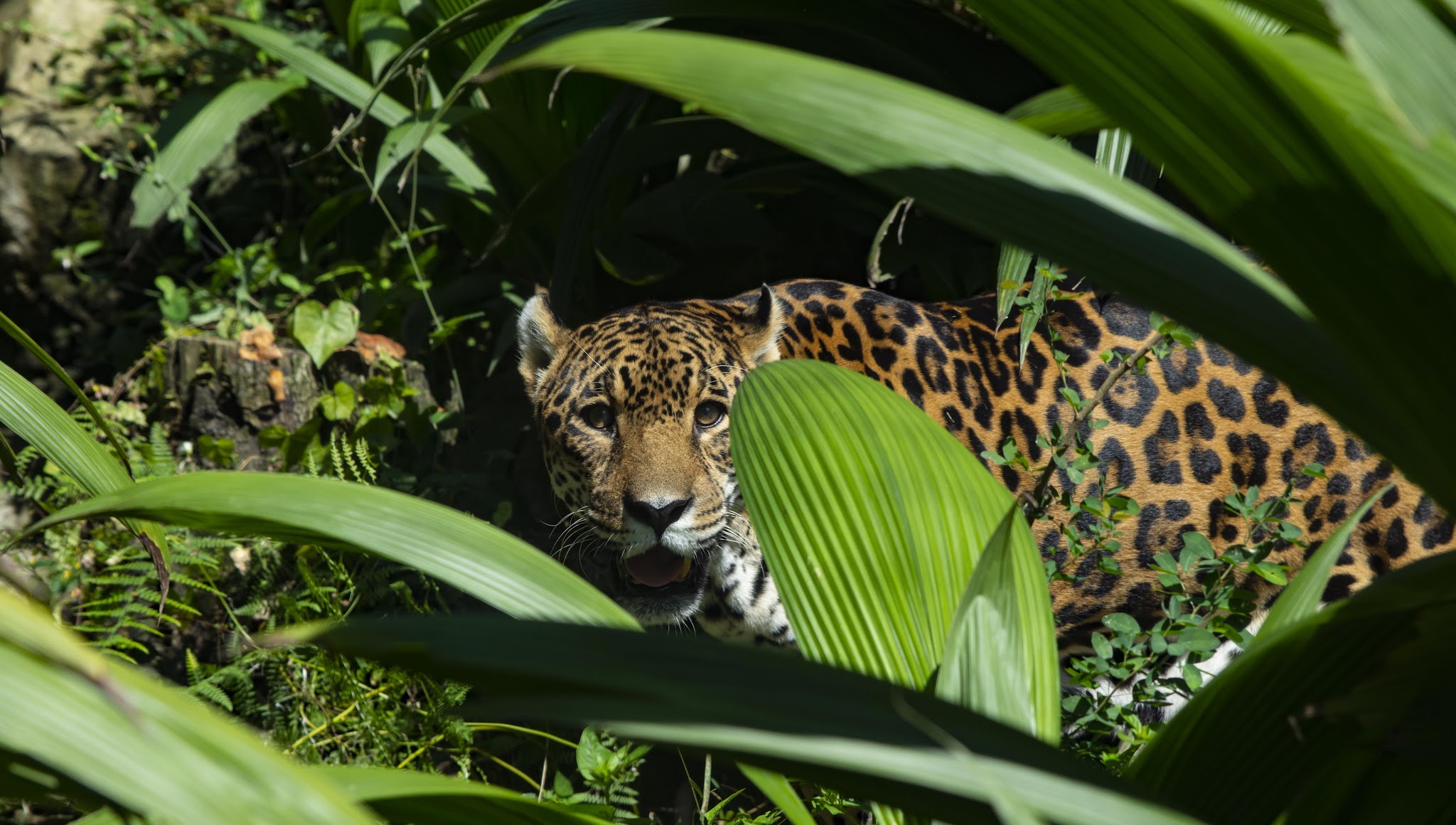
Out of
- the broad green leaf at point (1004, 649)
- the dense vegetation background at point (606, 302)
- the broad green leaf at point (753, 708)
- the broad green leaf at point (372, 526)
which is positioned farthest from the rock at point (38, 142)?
the broad green leaf at point (753, 708)

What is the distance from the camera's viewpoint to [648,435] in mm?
2916

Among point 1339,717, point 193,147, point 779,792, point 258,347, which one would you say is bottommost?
point 779,792

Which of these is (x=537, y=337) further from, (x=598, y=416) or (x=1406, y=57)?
(x=1406, y=57)

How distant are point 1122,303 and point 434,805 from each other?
2.46 m

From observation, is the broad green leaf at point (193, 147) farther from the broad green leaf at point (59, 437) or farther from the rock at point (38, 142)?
the broad green leaf at point (59, 437)

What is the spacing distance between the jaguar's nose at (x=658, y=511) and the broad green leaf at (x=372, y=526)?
5.28 feet

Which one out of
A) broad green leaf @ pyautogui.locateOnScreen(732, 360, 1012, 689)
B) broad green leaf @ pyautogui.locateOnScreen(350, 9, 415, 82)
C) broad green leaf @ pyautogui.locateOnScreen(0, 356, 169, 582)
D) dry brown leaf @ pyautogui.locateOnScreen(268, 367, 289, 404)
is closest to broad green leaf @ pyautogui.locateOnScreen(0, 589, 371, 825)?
broad green leaf @ pyautogui.locateOnScreen(732, 360, 1012, 689)

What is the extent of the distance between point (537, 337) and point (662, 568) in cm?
69

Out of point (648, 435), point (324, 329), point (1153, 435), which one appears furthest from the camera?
point (324, 329)

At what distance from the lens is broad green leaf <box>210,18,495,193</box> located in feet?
13.7

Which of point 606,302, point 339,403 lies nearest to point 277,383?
point 339,403

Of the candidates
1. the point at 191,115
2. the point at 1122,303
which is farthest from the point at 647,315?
the point at 191,115

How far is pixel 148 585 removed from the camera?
3453 millimetres

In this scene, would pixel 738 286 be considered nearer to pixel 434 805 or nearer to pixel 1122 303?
pixel 1122 303
